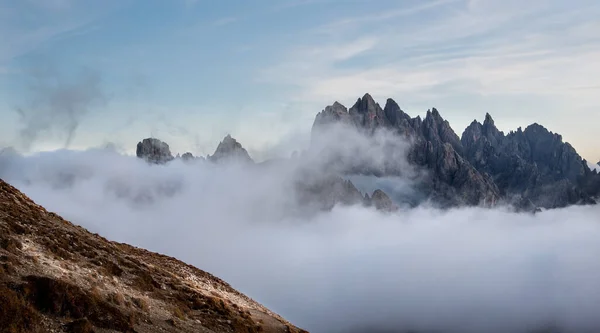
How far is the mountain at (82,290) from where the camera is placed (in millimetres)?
45938

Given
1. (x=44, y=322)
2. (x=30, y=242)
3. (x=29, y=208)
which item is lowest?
(x=44, y=322)

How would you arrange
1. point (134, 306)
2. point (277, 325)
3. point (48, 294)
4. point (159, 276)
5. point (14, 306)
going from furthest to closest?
1. point (277, 325)
2. point (159, 276)
3. point (134, 306)
4. point (48, 294)
5. point (14, 306)

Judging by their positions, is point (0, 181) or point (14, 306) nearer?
point (14, 306)

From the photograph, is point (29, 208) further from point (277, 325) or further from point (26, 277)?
point (277, 325)

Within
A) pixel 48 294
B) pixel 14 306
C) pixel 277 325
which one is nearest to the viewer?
pixel 14 306

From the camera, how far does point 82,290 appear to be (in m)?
51.5

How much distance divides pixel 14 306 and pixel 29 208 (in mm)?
27406

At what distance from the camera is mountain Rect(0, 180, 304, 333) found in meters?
45.9

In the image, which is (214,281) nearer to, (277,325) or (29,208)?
(277,325)

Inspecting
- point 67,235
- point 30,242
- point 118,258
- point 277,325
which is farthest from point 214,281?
point 30,242

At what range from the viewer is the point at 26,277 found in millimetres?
48500

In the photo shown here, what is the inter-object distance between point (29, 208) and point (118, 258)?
13581mm

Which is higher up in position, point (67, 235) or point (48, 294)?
point (67, 235)

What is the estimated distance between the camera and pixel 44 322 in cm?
4447
